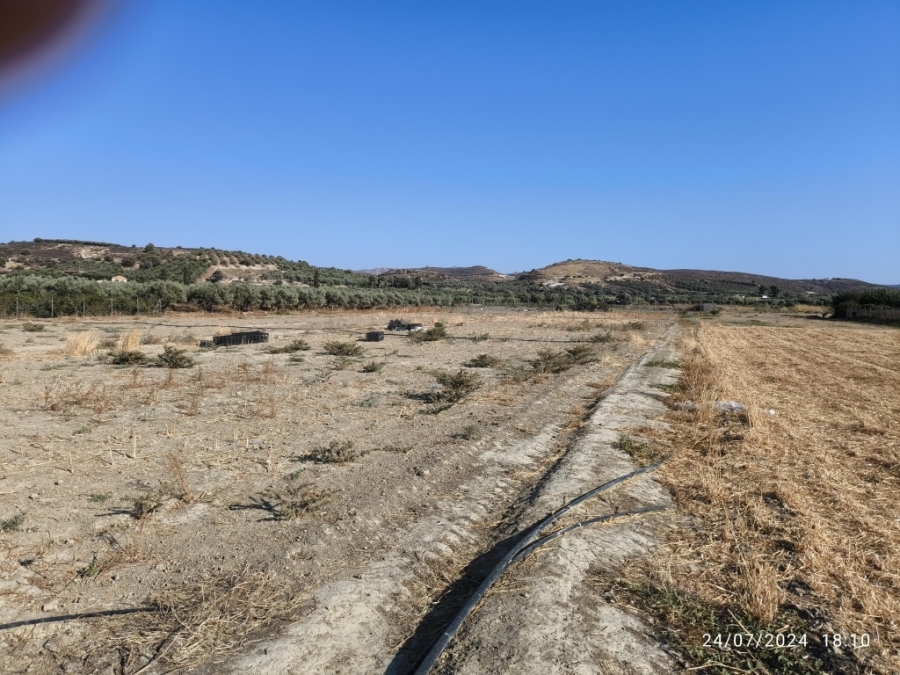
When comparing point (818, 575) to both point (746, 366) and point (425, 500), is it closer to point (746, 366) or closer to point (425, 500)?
point (425, 500)

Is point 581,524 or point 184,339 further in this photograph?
point 184,339

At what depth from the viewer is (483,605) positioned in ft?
12.7

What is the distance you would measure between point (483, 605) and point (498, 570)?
0.37 m

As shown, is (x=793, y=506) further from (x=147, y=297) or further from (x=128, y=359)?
(x=147, y=297)

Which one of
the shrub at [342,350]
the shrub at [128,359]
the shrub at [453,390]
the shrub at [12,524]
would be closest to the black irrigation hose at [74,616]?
the shrub at [12,524]

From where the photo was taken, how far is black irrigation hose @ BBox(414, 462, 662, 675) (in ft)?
10.5

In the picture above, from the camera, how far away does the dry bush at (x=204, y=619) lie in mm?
3270

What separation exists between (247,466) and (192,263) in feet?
237

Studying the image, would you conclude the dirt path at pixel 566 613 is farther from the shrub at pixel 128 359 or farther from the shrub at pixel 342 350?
the shrub at pixel 128 359

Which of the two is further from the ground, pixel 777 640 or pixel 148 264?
pixel 148 264

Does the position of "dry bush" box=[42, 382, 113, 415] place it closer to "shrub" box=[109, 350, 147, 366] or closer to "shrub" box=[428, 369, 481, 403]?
"shrub" box=[109, 350, 147, 366]

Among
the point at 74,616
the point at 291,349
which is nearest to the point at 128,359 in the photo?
the point at 291,349

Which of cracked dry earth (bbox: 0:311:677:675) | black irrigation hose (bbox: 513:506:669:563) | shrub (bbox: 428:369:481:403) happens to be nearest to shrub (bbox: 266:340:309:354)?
cracked dry earth (bbox: 0:311:677:675)

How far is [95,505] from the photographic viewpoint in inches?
213
